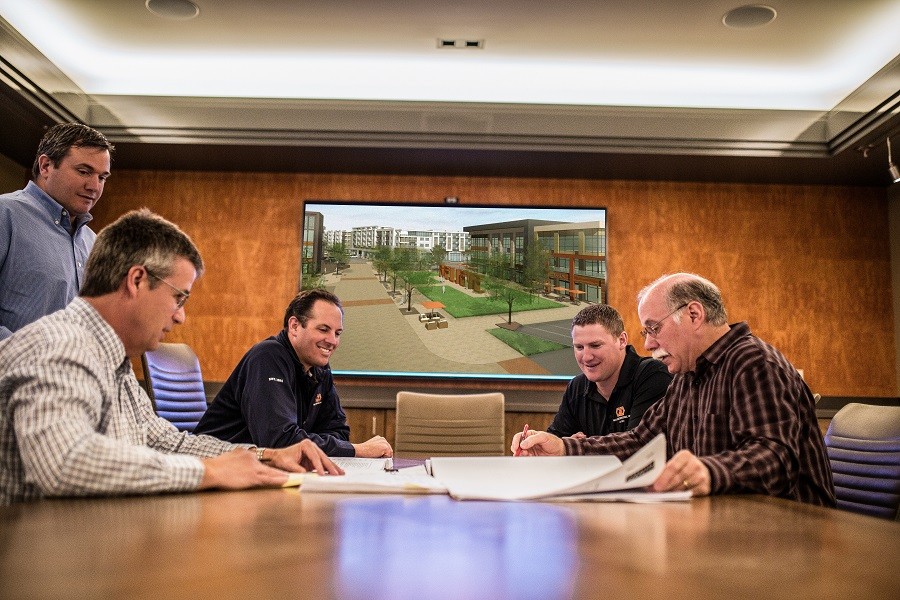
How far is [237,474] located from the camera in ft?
3.87

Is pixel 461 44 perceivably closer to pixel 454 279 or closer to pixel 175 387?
pixel 454 279

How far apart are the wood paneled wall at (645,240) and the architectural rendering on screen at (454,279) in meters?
0.13

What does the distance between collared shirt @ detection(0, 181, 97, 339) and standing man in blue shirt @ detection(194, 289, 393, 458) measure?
68 centimetres

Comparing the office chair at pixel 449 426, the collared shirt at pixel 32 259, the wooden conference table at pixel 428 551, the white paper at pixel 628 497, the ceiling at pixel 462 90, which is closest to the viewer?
the wooden conference table at pixel 428 551

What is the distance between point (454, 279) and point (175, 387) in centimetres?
206

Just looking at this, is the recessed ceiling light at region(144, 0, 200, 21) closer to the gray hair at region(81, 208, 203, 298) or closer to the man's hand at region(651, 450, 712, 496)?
the gray hair at region(81, 208, 203, 298)

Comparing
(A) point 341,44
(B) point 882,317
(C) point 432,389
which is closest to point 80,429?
(A) point 341,44

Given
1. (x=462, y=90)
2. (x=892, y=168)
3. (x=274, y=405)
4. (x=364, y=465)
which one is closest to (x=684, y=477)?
(x=364, y=465)

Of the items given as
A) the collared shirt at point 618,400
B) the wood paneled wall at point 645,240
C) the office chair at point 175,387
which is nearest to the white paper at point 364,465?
the collared shirt at point 618,400

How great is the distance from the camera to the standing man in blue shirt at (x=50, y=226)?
2277 mm

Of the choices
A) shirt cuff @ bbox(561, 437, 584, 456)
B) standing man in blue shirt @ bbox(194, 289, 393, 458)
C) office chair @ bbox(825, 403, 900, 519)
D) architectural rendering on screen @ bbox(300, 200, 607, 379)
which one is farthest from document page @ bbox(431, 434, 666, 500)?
architectural rendering on screen @ bbox(300, 200, 607, 379)

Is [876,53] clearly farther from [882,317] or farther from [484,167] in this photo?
[484,167]

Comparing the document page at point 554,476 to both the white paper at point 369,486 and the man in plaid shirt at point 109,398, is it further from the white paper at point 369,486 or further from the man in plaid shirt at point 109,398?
the man in plaid shirt at point 109,398

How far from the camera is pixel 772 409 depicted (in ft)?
5.10
